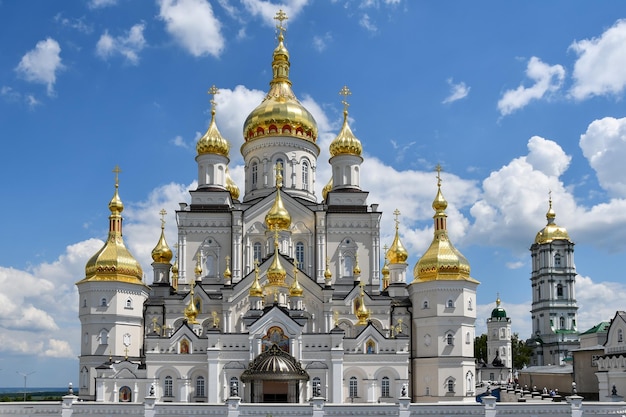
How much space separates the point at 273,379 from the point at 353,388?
16.4 feet

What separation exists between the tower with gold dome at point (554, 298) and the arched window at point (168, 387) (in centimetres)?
4603

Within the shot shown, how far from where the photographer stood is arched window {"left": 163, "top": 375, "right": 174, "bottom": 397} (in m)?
37.1

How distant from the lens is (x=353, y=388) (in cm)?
3753

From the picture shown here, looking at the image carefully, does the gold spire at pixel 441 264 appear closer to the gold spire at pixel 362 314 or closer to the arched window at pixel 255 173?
the gold spire at pixel 362 314

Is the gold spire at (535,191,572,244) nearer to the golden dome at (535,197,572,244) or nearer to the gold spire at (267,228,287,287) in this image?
the golden dome at (535,197,572,244)

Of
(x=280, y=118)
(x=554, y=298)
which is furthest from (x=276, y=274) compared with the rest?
(x=554, y=298)

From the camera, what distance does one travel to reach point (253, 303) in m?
38.2

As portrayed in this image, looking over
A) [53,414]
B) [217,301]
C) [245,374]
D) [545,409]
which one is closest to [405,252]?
[217,301]

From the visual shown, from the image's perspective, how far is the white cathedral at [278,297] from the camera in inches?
1444

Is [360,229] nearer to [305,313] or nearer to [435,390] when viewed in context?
[305,313]

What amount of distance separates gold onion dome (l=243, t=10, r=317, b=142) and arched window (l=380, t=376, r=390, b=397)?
17.5m

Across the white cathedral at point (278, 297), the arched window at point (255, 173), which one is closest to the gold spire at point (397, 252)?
the white cathedral at point (278, 297)

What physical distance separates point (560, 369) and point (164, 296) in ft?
87.5

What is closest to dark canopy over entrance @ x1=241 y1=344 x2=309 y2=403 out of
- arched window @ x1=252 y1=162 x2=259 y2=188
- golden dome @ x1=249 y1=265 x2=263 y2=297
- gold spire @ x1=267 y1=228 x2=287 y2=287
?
golden dome @ x1=249 y1=265 x2=263 y2=297
